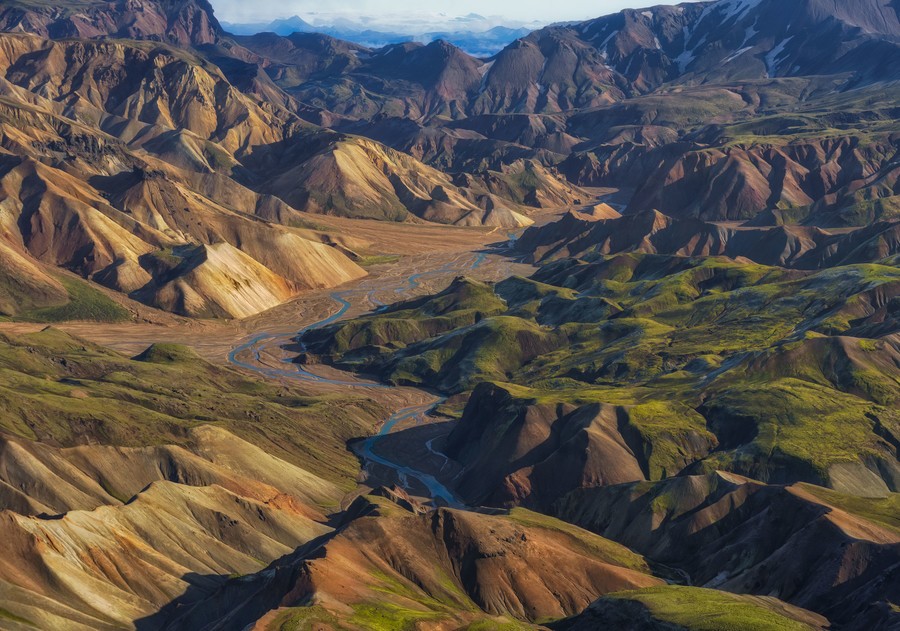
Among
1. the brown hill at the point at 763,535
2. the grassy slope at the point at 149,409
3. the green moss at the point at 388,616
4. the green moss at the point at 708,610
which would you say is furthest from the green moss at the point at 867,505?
the grassy slope at the point at 149,409

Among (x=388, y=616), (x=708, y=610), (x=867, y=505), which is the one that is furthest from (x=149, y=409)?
(x=867, y=505)

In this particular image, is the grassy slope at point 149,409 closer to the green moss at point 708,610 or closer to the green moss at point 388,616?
the green moss at point 388,616

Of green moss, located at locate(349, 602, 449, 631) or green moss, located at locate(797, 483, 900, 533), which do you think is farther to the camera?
green moss, located at locate(797, 483, 900, 533)

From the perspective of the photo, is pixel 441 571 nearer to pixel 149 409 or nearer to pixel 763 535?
pixel 763 535

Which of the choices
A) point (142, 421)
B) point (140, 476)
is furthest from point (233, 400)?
point (140, 476)

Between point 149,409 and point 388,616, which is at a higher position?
point 388,616

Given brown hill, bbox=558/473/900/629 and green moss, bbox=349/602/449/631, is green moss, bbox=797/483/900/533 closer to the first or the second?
brown hill, bbox=558/473/900/629

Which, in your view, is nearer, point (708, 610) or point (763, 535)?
point (708, 610)

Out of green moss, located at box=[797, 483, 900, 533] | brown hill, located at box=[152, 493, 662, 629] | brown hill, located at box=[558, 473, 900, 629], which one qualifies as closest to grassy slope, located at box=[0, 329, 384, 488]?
brown hill, located at box=[152, 493, 662, 629]

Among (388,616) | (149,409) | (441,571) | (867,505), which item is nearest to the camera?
(388,616)

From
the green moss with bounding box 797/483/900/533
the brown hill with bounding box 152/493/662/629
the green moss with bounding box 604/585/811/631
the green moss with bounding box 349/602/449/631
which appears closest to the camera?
the green moss with bounding box 604/585/811/631

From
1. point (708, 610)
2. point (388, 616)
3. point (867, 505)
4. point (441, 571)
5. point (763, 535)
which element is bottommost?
point (441, 571)
